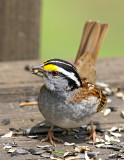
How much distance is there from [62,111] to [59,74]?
0.34 m

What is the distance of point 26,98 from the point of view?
529cm

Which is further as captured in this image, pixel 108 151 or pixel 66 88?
pixel 66 88

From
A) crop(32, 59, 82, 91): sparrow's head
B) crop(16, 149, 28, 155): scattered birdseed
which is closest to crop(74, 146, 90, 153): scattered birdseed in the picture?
crop(16, 149, 28, 155): scattered birdseed

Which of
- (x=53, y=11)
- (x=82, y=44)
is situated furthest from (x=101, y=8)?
(x=82, y=44)

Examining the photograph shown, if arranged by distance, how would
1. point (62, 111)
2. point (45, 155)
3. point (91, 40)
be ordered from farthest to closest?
point (91, 40)
point (62, 111)
point (45, 155)

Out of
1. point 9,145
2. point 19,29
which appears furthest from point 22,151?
point 19,29

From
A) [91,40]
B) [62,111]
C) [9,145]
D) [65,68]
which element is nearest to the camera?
[9,145]

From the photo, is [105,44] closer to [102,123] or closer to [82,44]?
[82,44]

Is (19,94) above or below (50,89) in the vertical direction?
below

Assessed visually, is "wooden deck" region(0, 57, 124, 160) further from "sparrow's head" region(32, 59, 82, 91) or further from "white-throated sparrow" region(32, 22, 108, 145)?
"sparrow's head" region(32, 59, 82, 91)

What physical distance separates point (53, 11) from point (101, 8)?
231 cm

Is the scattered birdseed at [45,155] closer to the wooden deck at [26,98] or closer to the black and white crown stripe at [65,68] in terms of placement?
the wooden deck at [26,98]

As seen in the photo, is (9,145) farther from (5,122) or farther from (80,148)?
(80,148)

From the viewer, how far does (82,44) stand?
18.2 ft
